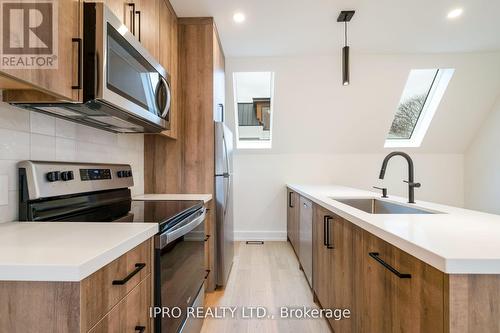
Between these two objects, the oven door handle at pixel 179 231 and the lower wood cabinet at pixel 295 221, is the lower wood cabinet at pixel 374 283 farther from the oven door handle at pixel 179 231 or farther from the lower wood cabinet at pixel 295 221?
the lower wood cabinet at pixel 295 221

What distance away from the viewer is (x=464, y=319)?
709mm

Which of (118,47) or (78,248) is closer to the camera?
(78,248)

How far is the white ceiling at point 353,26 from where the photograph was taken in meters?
2.31

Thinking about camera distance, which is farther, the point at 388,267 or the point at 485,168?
the point at 485,168

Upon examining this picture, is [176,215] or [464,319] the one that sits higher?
[176,215]

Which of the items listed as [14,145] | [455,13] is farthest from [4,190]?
[455,13]

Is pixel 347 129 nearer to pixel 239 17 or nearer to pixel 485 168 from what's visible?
pixel 485 168

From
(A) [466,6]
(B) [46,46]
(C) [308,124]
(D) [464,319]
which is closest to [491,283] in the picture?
(D) [464,319]

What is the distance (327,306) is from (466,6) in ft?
9.16

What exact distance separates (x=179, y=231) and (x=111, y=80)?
76 cm

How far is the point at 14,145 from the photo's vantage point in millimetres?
1139

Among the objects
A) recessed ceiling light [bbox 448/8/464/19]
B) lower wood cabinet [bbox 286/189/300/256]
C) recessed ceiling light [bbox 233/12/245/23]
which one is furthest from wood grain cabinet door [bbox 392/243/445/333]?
recessed ceiling light [bbox 448/8/464/19]

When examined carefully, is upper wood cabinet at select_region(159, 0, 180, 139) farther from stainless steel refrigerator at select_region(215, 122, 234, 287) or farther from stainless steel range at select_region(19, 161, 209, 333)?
stainless steel range at select_region(19, 161, 209, 333)

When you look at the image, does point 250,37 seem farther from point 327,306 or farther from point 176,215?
point 327,306
